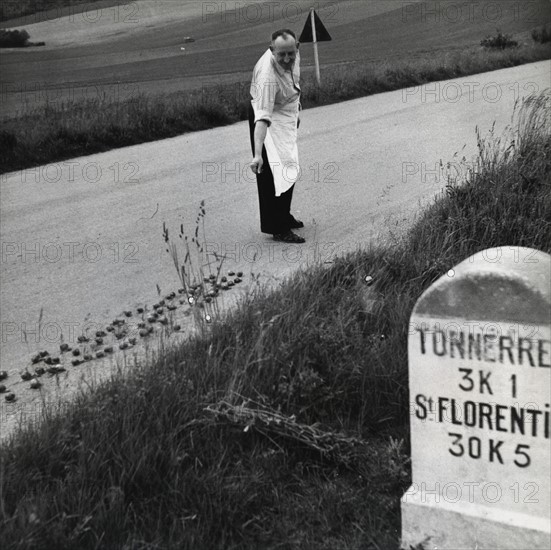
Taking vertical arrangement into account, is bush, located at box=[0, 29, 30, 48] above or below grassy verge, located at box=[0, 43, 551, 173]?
above

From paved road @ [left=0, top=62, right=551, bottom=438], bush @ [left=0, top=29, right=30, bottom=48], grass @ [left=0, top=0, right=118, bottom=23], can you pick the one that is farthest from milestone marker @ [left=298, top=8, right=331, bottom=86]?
bush @ [left=0, top=29, right=30, bottom=48]

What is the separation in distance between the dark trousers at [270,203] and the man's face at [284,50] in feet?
2.39

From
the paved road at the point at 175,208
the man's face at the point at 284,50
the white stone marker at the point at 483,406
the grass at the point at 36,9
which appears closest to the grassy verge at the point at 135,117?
the paved road at the point at 175,208

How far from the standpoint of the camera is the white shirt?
7.41 meters

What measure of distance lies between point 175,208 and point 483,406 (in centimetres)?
613

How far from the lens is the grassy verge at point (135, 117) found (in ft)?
39.2

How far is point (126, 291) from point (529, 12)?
972 inches

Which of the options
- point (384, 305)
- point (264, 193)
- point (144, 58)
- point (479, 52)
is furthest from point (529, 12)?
point (384, 305)

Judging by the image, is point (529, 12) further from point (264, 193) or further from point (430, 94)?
point (264, 193)

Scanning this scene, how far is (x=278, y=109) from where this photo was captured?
305 inches

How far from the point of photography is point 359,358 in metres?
4.81

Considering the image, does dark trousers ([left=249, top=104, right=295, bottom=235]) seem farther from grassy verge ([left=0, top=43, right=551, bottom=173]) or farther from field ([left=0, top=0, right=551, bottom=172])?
field ([left=0, top=0, right=551, bottom=172])

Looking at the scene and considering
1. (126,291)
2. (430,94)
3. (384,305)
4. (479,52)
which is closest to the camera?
(384,305)

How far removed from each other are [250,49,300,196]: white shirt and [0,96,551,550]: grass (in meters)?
2.43
